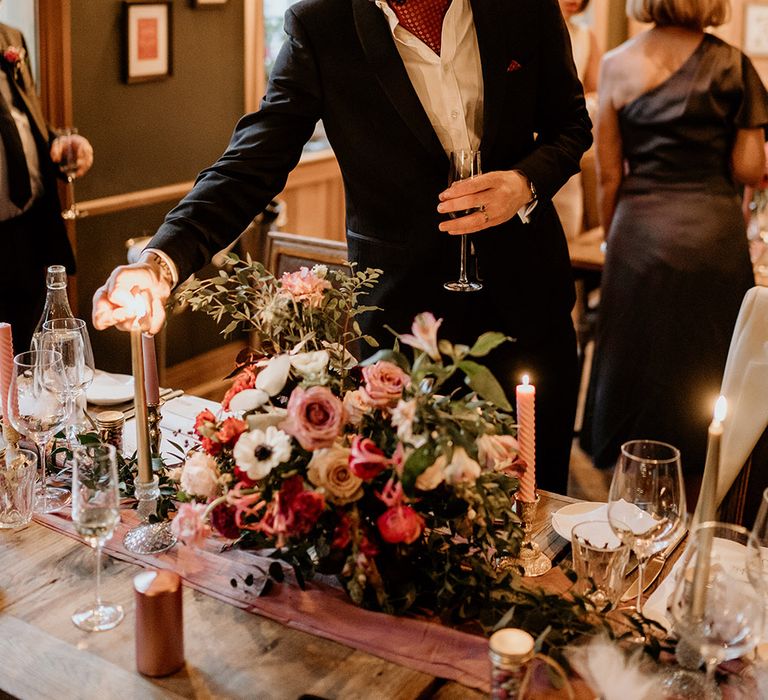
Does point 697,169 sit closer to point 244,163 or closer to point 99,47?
point 244,163

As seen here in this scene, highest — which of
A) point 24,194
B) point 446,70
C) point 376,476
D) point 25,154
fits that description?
point 446,70

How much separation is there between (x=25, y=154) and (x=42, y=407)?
5.77 feet

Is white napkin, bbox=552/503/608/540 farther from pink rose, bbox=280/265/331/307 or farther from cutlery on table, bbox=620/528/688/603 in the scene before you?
pink rose, bbox=280/265/331/307

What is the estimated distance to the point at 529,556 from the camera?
1522mm

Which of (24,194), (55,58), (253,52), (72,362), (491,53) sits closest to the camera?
(72,362)

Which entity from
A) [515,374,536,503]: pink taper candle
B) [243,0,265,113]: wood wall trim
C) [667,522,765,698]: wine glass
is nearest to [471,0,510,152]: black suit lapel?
[515,374,536,503]: pink taper candle

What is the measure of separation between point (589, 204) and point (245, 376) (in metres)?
3.29

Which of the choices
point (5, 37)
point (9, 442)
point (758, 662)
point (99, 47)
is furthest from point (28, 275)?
point (758, 662)

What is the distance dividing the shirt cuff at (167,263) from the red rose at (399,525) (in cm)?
66

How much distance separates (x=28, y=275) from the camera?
3.27 m

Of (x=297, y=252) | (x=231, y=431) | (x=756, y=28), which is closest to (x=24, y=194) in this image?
(x=297, y=252)

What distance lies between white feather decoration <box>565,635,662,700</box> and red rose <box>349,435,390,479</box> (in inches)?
12.2

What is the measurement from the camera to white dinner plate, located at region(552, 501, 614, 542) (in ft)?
5.33

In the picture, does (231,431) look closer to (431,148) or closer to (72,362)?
(72,362)
